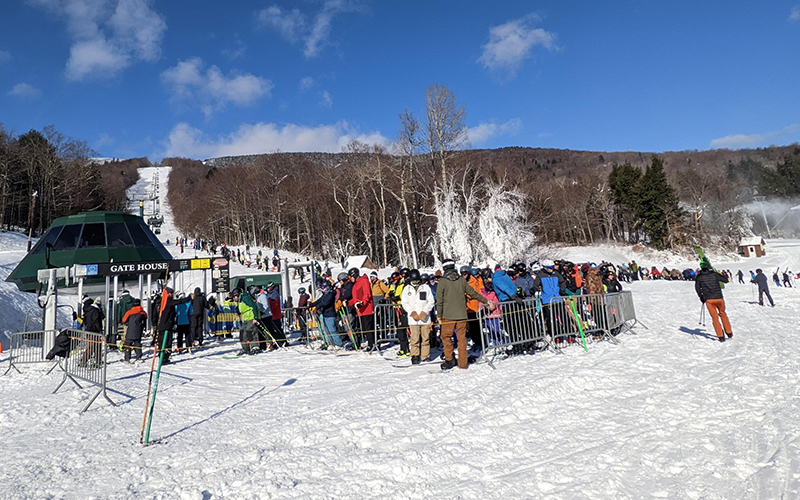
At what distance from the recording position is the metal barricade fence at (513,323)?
28.4 feet

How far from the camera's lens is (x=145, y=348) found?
12.6 meters

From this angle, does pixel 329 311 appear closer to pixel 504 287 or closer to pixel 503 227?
pixel 504 287

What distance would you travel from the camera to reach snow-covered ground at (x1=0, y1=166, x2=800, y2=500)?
3.57m

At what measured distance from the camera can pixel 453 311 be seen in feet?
24.8

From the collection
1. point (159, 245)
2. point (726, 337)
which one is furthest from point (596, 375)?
point (159, 245)

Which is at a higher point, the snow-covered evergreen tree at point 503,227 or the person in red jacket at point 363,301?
the snow-covered evergreen tree at point 503,227

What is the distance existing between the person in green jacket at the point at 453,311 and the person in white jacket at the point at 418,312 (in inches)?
26.4

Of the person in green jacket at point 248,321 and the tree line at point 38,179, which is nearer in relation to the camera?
the person in green jacket at point 248,321

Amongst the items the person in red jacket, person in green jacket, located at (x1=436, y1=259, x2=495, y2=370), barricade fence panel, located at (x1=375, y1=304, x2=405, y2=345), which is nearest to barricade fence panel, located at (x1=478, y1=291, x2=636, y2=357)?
person in green jacket, located at (x1=436, y1=259, x2=495, y2=370)

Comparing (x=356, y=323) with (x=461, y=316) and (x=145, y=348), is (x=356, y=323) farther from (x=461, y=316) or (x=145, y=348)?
(x=145, y=348)

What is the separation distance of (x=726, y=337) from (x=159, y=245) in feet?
58.8

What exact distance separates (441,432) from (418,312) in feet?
12.1

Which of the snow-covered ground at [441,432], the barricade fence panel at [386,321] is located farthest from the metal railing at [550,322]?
the barricade fence panel at [386,321]

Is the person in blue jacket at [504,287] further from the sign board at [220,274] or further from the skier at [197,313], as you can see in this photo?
the sign board at [220,274]
